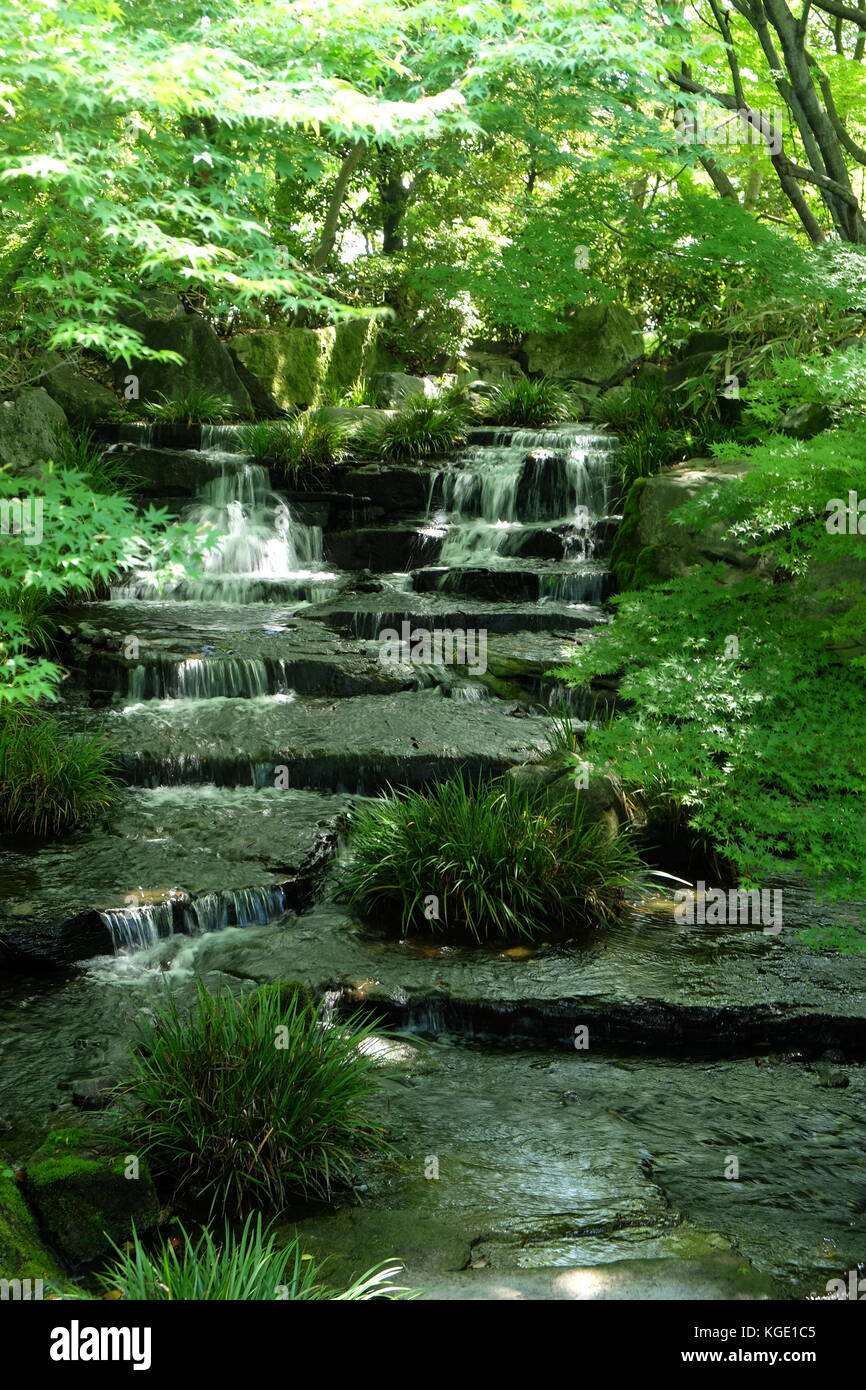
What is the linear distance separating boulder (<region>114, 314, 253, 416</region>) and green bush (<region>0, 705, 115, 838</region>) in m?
10.4

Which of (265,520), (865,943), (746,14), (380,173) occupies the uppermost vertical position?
(380,173)

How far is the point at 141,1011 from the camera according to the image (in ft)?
19.0

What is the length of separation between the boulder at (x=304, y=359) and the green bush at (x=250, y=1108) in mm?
14801

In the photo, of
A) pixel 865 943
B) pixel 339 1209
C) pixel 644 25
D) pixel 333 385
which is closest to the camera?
pixel 339 1209

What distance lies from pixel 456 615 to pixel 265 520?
13.6 ft

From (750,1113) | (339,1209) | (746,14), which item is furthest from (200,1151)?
(746,14)

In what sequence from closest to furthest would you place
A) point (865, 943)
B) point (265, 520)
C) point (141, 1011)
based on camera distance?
point (865, 943)
point (141, 1011)
point (265, 520)

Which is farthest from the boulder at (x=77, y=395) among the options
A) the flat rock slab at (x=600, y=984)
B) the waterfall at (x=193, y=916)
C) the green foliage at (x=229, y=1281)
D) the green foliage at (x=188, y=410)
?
the green foliage at (x=229, y=1281)

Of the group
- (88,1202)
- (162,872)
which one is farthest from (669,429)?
(88,1202)

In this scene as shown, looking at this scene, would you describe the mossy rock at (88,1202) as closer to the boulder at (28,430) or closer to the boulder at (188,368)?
the boulder at (28,430)

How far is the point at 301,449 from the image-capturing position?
48.6 feet

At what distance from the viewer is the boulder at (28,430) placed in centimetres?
1382

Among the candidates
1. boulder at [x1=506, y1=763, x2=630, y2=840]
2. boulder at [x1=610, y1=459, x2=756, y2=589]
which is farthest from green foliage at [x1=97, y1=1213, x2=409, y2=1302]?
boulder at [x1=610, y1=459, x2=756, y2=589]

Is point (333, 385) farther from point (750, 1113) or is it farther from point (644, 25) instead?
point (750, 1113)
